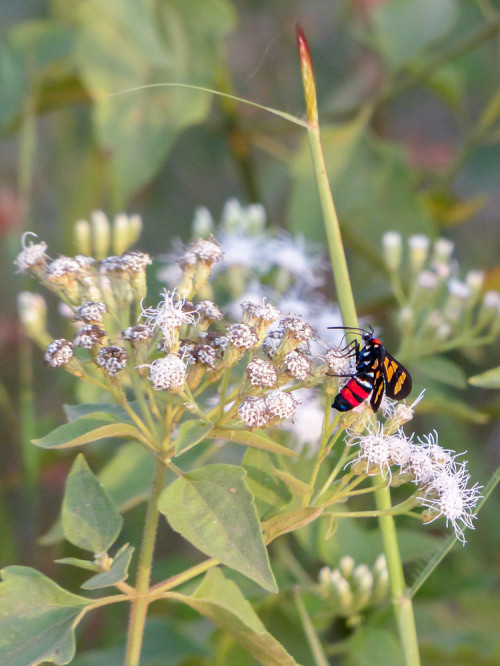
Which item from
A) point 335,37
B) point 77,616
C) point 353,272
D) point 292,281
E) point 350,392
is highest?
point 335,37

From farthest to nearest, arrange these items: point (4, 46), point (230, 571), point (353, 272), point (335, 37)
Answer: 1. point (335, 37)
2. point (353, 272)
3. point (4, 46)
4. point (230, 571)

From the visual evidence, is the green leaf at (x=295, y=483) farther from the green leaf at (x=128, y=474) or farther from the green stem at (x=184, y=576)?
the green leaf at (x=128, y=474)

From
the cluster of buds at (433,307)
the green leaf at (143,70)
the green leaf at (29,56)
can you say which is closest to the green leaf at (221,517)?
the cluster of buds at (433,307)

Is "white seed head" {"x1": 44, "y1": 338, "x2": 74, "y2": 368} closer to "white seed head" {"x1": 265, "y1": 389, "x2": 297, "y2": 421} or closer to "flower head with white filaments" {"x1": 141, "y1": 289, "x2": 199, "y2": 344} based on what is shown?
"flower head with white filaments" {"x1": 141, "y1": 289, "x2": 199, "y2": 344}

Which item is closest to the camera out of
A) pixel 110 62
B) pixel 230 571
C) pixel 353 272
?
pixel 230 571

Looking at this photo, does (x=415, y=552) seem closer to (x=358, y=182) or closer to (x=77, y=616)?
(x=77, y=616)

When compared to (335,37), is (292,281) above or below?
below

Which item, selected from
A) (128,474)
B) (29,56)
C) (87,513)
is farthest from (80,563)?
(29,56)

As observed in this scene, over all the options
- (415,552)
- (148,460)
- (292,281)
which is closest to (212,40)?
(292,281)

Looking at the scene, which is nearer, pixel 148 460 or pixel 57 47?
pixel 148 460
